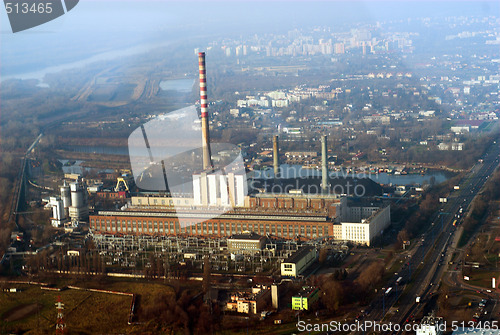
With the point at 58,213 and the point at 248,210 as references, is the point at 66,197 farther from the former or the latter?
the point at 248,210

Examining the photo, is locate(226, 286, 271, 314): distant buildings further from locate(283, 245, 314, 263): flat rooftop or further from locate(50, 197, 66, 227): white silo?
locate(50, 197, 66, 227): white silo

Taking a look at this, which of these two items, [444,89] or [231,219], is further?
[444,89]

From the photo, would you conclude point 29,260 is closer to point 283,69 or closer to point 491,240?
point 491,240

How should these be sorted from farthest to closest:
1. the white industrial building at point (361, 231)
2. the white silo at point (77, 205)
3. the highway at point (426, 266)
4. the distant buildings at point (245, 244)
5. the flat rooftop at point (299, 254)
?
1. the white silo at point (77, 205)
2. the white industrial building at point (361, 231)
3. the distant buildings at point (245, 244)
4. the flat rooftop at point (299, 254)
5. the highway at point (426, 266)

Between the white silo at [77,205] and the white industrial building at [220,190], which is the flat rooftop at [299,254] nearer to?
the white industrial building at [220,190]

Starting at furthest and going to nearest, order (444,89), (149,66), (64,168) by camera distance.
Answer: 1. (444,89)
2. (149,66)
3. (64,168)

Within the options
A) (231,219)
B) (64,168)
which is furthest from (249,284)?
(64,168)

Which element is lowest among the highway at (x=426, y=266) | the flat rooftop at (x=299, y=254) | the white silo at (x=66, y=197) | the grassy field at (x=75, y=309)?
the highway at (x=426, y=266)

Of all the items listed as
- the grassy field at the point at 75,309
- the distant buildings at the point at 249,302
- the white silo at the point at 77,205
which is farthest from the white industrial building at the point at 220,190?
the distant buildings at the point at 249,302
